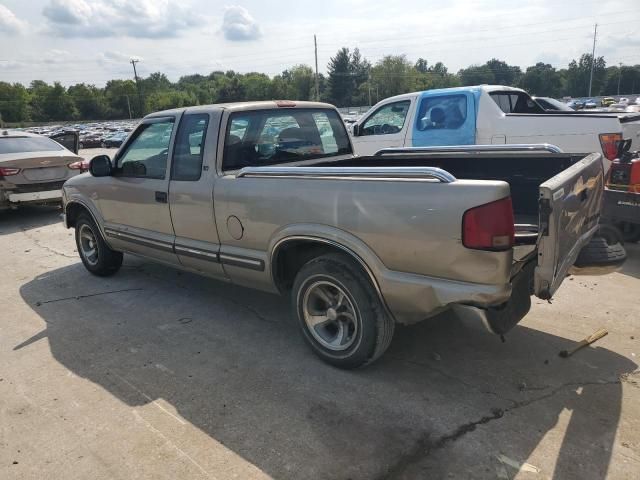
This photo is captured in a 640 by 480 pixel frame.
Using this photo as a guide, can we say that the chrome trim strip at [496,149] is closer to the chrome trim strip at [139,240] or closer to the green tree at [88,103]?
the chrome trim strip at [139,240]

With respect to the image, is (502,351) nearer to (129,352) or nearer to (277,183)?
(277,183)

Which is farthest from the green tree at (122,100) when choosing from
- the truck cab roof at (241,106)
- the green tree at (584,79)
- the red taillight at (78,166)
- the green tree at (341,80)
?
the truck cab roof at (241,106)

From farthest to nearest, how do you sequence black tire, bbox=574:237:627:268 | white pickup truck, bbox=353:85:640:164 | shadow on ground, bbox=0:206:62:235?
shadow on ground, bbox=0:206:62:235, white pickup truck, bbox=353:85:640:164, black tire, bbox=574:237:627:268

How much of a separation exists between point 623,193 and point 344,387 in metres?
4.13

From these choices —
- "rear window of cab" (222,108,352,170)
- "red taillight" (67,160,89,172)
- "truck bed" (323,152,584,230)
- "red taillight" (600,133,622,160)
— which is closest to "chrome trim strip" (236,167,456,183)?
"rear window of cab" (222,108,352,170)

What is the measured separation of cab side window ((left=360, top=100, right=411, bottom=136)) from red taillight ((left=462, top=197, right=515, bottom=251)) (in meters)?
5.91

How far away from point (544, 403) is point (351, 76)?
10764 cm

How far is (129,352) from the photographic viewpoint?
3.99m

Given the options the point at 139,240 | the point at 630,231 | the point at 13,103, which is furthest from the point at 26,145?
the point at 13,103

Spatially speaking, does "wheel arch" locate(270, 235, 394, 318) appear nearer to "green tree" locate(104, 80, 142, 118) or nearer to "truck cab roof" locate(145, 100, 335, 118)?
"truck cab roof" locate(145, 100, 335, 118)

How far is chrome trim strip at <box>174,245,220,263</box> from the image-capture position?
421cm

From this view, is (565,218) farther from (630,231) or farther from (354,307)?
(630,231)

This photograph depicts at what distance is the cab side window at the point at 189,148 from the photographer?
13.9 feet

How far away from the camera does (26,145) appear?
9.77m
